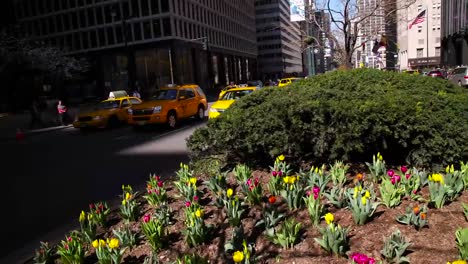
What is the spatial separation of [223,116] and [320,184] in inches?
82.3

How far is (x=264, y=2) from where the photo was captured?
131 meters

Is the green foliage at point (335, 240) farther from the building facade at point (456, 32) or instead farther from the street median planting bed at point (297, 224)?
the building facade at point (456, 32)

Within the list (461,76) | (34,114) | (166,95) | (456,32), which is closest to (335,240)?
(166,95)

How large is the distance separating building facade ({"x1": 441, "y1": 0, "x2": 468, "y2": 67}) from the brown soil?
59432mm

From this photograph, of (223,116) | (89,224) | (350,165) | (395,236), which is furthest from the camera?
(223,116)

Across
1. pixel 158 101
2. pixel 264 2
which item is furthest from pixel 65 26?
pixel 264 2

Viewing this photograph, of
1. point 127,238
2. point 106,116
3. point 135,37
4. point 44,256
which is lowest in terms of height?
point 44,256

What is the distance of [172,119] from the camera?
17.1m

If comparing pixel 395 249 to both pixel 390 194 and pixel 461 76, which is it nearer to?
pixel 390 194

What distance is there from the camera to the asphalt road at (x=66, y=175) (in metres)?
5.78

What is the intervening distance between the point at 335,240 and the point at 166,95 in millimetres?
15303

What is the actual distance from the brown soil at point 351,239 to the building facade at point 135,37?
161ft

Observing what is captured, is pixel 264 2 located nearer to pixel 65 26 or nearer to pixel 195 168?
pixel 65 26

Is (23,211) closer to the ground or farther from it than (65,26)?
closer to the ground
